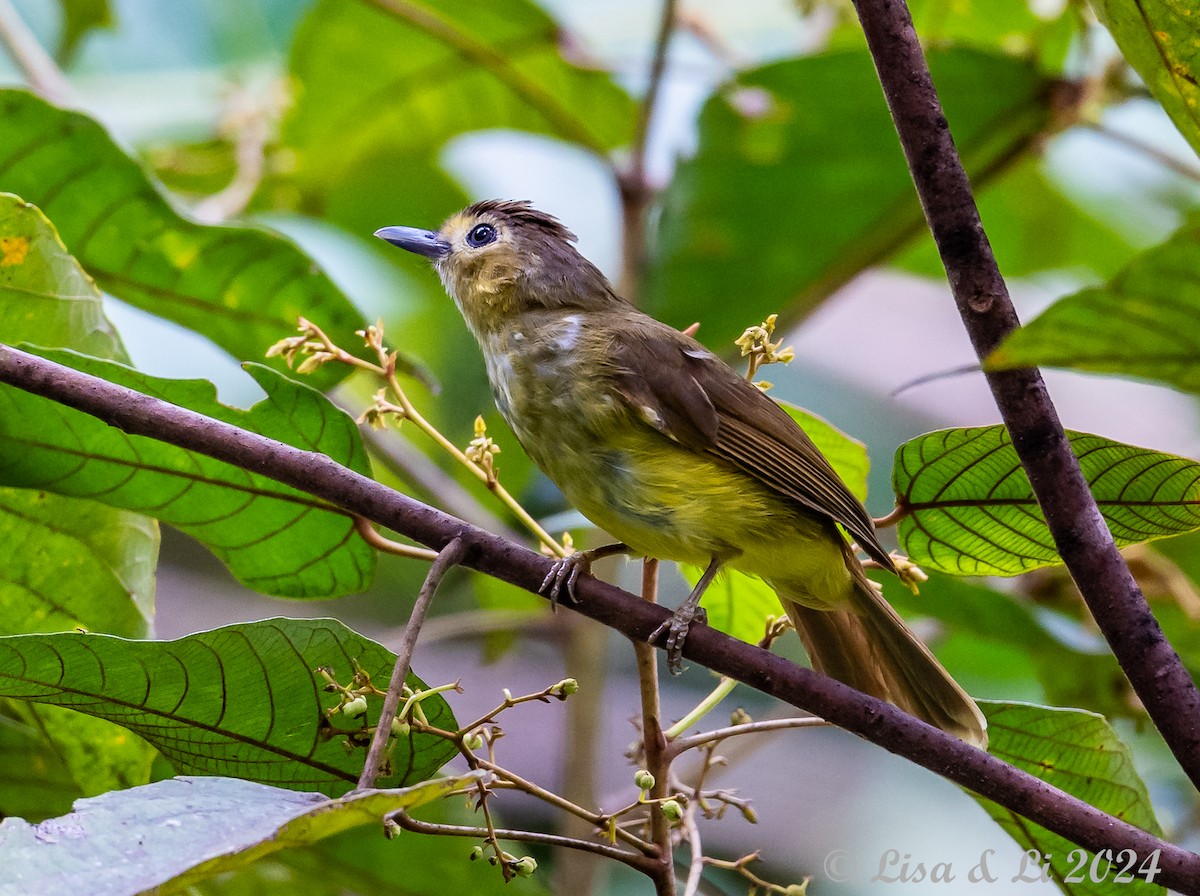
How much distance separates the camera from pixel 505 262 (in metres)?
2.72

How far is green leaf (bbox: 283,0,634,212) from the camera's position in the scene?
3.38 metres

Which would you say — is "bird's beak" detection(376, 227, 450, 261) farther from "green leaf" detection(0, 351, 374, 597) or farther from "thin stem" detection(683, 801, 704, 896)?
"thin stem" detection(683, 801, 704, 896)

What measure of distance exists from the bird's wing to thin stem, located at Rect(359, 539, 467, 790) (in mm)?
870

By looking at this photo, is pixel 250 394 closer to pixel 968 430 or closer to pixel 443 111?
pixel 443 111

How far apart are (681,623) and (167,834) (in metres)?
0.64

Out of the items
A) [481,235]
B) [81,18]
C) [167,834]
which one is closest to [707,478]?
[481,235]

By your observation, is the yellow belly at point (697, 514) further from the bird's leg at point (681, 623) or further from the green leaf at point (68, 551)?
the green leaf at point (68, 551)

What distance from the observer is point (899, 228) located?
124 inches

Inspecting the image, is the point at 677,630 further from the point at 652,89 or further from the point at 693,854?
the point at 652,89

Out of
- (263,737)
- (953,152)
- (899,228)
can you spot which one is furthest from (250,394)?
(953,152)

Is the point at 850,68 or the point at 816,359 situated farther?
the point at 816,359

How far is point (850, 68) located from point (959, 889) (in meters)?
2.39

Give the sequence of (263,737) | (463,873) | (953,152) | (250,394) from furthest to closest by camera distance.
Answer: (250,394) < (463,873) < (263,737) < (953,152)

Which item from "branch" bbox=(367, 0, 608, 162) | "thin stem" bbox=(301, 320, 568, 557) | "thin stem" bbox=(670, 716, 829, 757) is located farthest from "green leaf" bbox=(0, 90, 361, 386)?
"branch" bbox=(367, 0, 608, 162)
